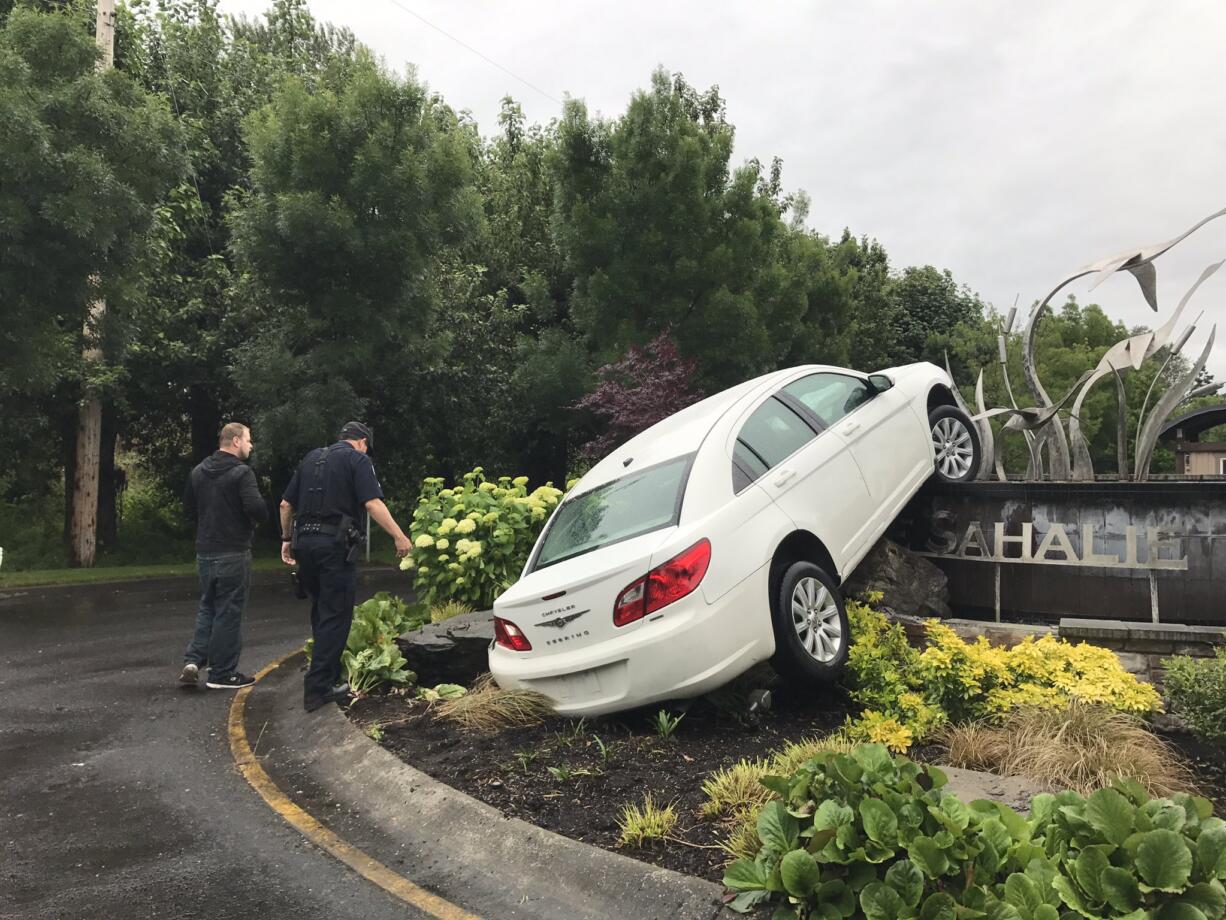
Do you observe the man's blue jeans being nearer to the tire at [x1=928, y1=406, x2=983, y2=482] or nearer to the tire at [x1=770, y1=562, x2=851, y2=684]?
the tire at [x1=770, y1=562, x2=851, y2=684]

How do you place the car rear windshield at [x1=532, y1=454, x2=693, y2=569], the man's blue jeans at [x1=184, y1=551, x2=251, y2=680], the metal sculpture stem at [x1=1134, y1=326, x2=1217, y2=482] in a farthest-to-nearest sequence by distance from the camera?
the metal sculpture stem at [x1=1134, y1=326, x2=1217, y2=482] → the man's blue jeans at [x1=184, y1=551, x2=251, y2=680] → the car rear windshield at [x1=532, y1=454, x2=693, y2=569]

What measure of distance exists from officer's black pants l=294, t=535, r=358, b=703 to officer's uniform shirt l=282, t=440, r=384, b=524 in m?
0.20

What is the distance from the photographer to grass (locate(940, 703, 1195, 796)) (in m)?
3.90

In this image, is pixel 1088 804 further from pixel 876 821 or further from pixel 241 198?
pixel 241 198

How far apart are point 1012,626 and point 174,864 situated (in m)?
4.93

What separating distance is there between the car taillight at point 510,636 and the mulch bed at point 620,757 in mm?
456

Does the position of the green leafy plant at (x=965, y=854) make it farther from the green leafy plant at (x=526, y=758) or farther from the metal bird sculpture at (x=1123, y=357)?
the metal bird sculpture at (x=1123, y=357)

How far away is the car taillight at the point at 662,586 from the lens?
15.3 ft

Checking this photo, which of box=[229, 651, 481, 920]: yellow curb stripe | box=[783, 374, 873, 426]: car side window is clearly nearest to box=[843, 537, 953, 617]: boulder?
box=[783, 374, 873, 426]: car side window

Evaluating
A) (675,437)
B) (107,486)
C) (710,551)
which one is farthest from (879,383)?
(107,486)

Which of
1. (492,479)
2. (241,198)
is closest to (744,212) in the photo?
(492,479)

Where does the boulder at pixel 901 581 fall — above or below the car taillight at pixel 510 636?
above

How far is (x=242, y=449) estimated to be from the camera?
22.9 ft

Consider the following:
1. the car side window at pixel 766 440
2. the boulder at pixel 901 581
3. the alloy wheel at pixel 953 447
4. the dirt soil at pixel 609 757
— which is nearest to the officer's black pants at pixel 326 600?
the dirt soil at pixel 609 757
